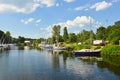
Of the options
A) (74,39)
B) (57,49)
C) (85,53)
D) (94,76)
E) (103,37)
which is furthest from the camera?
(74,39)

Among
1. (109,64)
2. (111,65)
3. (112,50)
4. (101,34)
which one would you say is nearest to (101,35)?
(101,34)

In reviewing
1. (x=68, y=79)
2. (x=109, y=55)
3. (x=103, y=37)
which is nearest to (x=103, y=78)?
(x=68, y=79)

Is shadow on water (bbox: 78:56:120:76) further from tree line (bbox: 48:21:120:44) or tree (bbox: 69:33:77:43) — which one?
tree (bbox: 69:33:77:43)

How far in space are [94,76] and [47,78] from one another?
29.9ft

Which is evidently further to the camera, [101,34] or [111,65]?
[101,34]

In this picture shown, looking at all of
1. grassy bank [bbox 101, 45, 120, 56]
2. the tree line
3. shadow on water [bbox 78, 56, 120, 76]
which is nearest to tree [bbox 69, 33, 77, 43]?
the tree line

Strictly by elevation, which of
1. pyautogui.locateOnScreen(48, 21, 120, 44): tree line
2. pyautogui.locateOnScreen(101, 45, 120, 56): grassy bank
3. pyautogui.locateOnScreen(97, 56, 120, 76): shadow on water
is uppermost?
pyautogui.locateOnScreen(48, 21, 120, 44): tree line

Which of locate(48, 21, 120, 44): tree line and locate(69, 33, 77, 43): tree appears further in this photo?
locate(69, 33, 77, 43): tree

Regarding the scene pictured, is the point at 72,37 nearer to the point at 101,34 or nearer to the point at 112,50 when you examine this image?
the point at 101,34

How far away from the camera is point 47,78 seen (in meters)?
44.5

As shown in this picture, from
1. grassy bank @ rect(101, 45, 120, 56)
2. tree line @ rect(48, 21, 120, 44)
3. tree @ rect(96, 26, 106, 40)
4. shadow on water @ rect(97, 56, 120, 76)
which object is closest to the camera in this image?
shadow on water @ rect(97, 56, 120, 76)

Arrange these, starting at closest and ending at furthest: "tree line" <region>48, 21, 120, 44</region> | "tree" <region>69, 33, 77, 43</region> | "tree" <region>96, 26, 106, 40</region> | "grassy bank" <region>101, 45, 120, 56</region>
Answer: "grassy bank" <region>101, 45, 120, 56</region>
"tree line" <region>48, 21, 120, 44</region>
"tree" <region>96, 26, 106, 40</region>
"tree" <region>69, 33, 77, 43</region>

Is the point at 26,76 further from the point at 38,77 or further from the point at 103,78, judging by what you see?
the point at 103,78

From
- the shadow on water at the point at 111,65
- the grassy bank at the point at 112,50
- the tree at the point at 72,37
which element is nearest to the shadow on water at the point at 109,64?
the shadow on water at the point at 111,65
